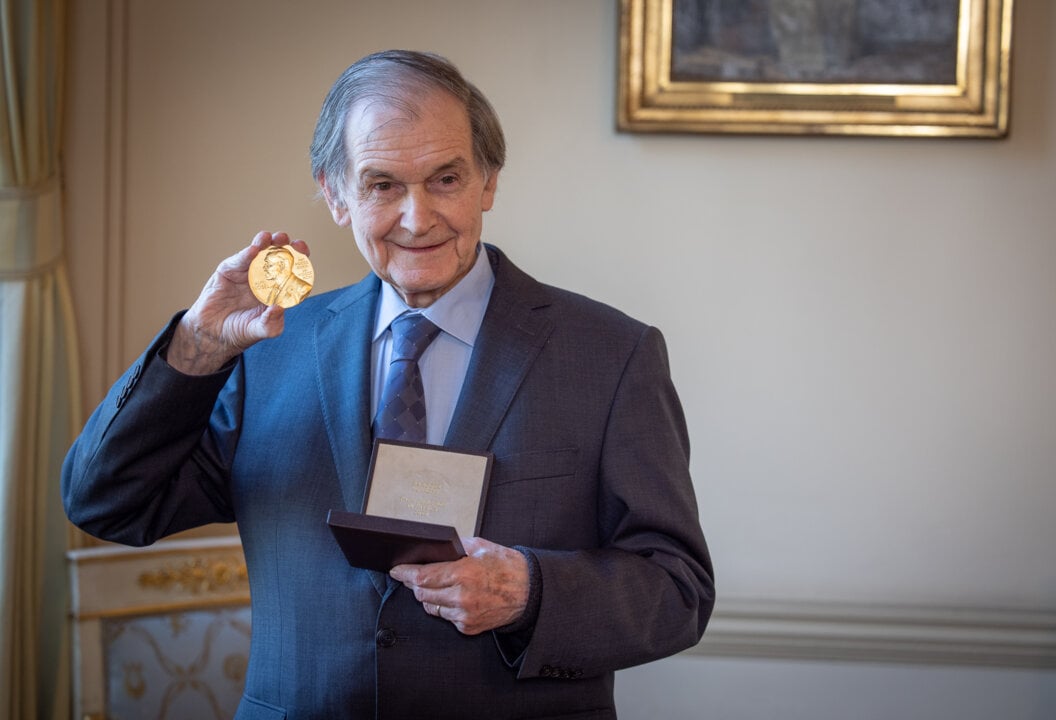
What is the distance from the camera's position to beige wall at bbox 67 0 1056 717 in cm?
337

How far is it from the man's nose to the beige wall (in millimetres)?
1394

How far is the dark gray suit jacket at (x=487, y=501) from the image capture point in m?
1.96

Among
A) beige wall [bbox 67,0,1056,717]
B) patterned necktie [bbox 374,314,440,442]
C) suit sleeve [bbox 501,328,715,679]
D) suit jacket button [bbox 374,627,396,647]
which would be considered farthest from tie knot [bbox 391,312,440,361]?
beige wall [bbox 67,0,1056,717]

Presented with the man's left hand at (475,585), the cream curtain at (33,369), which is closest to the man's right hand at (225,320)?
the man's left hand at (475,585)

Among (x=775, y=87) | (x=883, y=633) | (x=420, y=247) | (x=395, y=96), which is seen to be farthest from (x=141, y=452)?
(x=883, y=633)

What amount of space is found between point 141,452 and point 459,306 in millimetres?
648

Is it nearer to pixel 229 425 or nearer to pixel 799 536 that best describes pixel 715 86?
pixel 799 536

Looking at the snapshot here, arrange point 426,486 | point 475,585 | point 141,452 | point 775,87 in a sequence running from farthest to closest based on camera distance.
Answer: point 775,87 → point 141,452 → point 426,486 → point 475,585

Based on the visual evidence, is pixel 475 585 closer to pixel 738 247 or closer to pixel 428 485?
pixel 428 485

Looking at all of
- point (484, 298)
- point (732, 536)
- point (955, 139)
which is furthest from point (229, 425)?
point (955, 139)

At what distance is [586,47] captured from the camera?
3.43m

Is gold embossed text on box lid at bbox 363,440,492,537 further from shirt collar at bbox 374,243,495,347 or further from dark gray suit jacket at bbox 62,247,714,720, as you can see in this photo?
shirt collar at bbox 374,243,495,347

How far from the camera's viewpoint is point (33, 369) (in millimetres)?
3199

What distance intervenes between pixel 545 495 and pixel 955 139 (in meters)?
2.00
